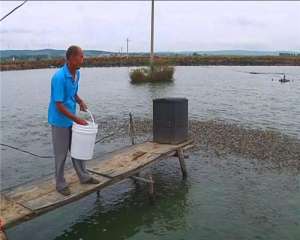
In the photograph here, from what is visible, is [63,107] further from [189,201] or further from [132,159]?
[189,201]

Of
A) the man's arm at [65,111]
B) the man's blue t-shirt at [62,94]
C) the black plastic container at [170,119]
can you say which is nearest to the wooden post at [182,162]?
the black plastic container at [170,119]

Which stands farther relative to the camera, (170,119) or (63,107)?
(170,119)

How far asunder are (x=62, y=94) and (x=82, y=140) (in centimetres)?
88

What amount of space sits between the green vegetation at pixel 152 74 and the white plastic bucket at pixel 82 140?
98.9ft

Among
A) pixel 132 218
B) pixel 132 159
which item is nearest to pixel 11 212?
pixel 132 218

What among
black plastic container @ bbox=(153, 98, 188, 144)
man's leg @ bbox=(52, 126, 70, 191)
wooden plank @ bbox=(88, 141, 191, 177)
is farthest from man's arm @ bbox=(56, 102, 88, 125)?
black plastic container @ bbox=(153, 98, 188, 144)

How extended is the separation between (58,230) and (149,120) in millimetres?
11065

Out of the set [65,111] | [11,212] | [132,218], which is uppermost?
[65,111]

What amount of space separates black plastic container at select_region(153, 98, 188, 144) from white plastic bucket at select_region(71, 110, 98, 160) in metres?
3.34

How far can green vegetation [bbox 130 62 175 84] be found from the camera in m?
36.5

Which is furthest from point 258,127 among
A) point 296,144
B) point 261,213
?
point 261,213

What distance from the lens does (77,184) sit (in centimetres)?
708

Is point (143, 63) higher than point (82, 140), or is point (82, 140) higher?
point (143, 63)

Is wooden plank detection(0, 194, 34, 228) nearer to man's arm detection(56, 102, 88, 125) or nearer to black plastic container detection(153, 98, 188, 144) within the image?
man's arm detection(56, 102, 88, 125)
